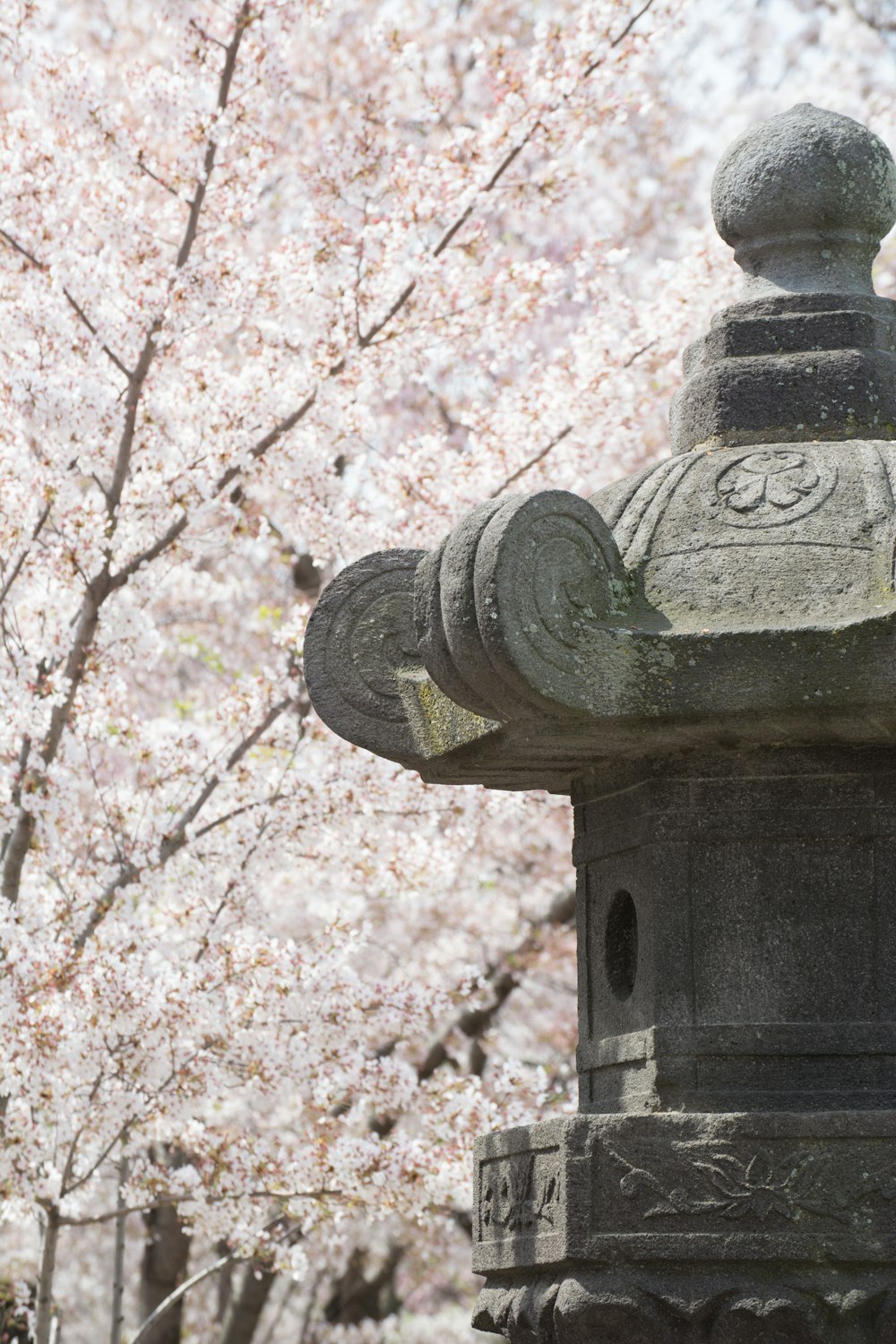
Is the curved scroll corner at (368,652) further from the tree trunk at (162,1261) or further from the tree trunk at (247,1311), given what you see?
the tree trunk at (247,1311)

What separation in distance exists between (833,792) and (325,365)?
13.1 ft

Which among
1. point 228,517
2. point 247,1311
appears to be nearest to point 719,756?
point 228,517

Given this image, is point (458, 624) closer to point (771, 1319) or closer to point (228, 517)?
point (771, 1319)

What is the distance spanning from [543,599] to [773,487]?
1.81ft

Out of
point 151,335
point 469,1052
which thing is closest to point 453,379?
point 469,1052

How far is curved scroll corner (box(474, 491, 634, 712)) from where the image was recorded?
288cm

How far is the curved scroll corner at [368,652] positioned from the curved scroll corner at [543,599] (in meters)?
0.45

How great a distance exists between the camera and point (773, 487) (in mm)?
3209

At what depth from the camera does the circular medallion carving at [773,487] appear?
3.16 meters

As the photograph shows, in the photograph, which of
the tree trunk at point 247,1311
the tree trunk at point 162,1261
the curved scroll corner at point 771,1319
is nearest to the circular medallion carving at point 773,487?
the curved scroll corner at point 771,1319

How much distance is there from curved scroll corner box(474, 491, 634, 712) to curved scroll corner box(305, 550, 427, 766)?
0.45 meters

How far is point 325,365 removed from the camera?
266 inches

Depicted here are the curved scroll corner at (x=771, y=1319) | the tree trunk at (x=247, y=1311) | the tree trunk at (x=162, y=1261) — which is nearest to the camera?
the curved scroll corner at (x=771, y=1319)

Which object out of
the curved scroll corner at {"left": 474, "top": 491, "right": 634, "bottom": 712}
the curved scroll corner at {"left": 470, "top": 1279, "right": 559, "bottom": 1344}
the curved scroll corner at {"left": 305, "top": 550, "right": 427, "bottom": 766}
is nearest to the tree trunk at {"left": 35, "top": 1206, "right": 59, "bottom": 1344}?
the curved scroll corner at {"left": 470, "top": 1279, "right": 559, "bottom": 1344}
